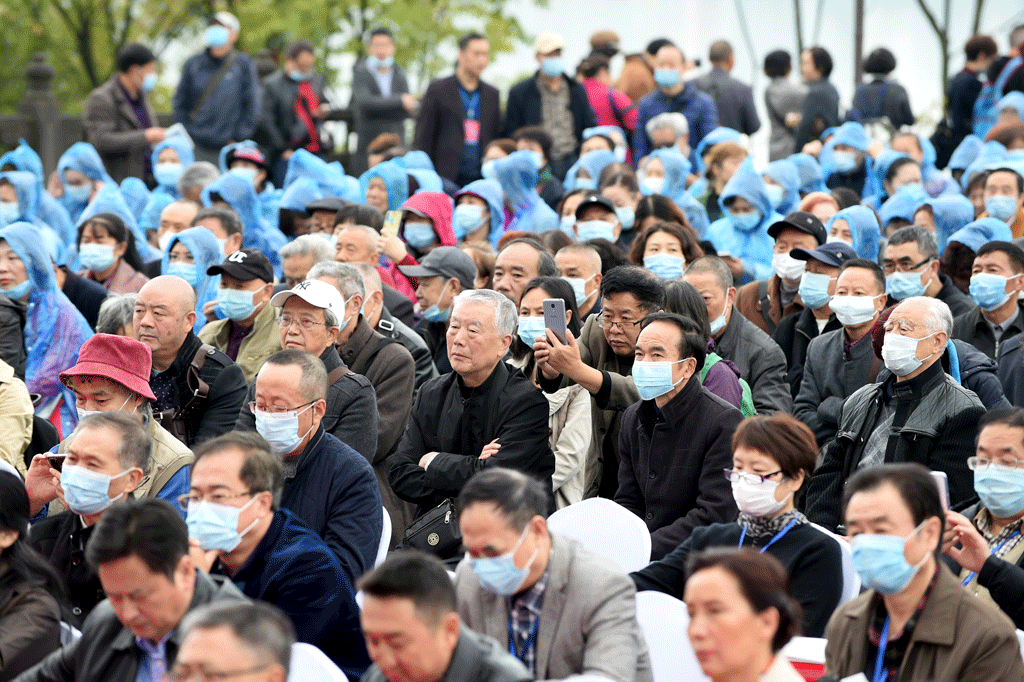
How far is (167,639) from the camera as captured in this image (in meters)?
3.69

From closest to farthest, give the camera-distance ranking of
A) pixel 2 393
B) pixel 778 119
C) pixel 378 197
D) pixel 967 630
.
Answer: pixel 967 630 → pixel 2 393 → pixel 378 197 → pixel 778 119

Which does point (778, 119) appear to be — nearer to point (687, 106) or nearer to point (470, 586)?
point (687, 106)

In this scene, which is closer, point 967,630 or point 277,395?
point 967,630

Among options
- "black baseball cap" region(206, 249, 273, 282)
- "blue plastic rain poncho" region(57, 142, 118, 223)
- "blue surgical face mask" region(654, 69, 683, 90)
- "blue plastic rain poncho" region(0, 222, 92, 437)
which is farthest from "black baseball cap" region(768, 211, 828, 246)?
"blue plastic rain poncho" region(57, 142, 118, 223)

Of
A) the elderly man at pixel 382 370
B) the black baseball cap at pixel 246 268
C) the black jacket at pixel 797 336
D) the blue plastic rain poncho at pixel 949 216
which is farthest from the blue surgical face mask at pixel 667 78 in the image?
the elderly man at pixel 382 370

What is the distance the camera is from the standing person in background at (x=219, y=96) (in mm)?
14555

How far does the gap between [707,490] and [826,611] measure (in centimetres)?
102

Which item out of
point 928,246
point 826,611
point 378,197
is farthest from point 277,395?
point 378,197

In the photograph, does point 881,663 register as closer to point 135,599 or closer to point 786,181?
point 135,599

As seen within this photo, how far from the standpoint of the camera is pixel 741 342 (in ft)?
23.3

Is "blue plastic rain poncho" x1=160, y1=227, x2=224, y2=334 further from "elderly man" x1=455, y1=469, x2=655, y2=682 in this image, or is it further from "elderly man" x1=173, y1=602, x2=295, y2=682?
"elderly man" x1=173, y1=602, x2=295, y2=682

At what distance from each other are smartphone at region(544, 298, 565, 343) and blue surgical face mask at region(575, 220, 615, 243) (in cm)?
357

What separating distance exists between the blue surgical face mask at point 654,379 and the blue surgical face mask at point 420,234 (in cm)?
461

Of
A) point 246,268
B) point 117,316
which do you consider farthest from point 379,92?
point 117,316
